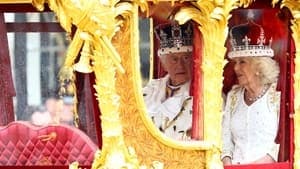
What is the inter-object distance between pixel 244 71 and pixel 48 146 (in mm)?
511

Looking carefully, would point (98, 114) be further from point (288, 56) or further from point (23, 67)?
point (288, 56)

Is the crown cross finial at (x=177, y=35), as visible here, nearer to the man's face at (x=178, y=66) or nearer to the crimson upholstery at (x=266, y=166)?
the man's face at (x=178, y=66)

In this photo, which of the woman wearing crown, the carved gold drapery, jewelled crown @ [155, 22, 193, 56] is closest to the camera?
the carved gold drapery

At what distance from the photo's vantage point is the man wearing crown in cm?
287

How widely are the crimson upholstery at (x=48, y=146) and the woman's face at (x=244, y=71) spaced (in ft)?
1.34

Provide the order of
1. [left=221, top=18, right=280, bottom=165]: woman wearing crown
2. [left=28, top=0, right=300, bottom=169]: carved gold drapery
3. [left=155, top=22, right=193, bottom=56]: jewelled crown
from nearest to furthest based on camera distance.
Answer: [left=28, top=0, right=300, bottom=169]: carved gold drapery < [left=155, top=22, right=193, bottom=56]: jewelled crown < [left=221, top=18, right=280, bottom=165]: woman wearing crown

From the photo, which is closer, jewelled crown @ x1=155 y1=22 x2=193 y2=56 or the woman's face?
jewelled crown @ x1=155 y1=22 x2=193 y2=56

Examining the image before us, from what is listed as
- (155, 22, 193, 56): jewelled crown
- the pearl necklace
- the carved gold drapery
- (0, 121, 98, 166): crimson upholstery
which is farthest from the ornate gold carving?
(0, 121, 98, 166): crimson upholstery

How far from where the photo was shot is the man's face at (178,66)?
9.45 feet

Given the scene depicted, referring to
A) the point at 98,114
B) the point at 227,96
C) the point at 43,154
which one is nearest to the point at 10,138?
the point at 43,154

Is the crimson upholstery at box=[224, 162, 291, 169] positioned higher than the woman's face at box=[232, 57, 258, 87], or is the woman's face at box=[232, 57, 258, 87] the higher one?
the woman's face at box=[232, 57, 258, 87]

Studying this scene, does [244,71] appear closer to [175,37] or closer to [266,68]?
[266,68]

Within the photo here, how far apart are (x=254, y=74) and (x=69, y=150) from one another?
492mm

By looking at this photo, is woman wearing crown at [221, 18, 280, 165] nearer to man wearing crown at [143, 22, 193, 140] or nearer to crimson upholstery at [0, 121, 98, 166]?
man wearing crown at [143, 22, 193, 140]
